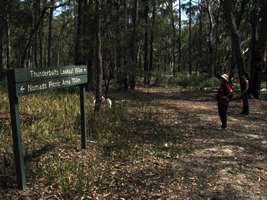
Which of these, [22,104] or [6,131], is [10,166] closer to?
[6,131]

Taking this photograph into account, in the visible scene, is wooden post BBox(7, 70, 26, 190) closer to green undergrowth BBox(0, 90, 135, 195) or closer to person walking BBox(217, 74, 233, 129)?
green undergrowth BBox(0, 90, 135, 195)

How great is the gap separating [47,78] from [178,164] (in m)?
2.81

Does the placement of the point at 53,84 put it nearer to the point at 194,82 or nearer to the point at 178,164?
the point at 178,164

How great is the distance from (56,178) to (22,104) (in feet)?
18.7

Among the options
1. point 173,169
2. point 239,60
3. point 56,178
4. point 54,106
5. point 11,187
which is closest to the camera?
point 11,187

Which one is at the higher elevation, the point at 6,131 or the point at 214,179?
the point at 6,131

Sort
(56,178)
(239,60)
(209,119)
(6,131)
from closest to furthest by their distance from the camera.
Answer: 1. (56,178)
2. (6,131)
3. (209,119)
4. (239,60)

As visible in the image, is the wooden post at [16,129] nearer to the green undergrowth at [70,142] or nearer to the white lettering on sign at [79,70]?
the green undergrowth at [70,142]

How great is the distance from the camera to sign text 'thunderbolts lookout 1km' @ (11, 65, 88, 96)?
505 centimetres

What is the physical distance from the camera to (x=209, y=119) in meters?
11.8

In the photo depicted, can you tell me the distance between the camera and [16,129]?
500 centimetres

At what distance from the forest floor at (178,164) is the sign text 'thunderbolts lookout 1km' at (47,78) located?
54.3 inches

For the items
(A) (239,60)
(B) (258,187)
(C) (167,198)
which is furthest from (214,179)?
(A) (239,60)

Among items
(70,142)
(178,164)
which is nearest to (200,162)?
(178,164)
